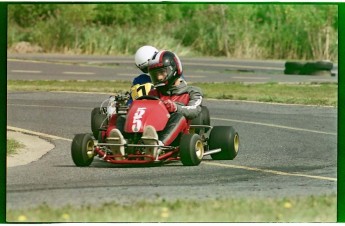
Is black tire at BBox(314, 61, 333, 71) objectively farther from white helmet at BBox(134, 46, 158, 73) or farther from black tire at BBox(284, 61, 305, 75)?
white helmet at BBox(134, 46, 158, 73)

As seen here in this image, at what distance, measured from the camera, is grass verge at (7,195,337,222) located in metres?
13.0

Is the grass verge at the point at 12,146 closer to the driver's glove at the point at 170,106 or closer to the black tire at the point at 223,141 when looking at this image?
the driver's glove at the point at 170,106

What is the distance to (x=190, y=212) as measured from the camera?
1321cm

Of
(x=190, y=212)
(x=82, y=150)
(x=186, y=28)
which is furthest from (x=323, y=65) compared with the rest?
(x=190, y=212)

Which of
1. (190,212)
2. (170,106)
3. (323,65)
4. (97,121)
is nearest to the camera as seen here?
(190,212)

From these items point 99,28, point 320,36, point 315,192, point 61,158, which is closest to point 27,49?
point 99,28

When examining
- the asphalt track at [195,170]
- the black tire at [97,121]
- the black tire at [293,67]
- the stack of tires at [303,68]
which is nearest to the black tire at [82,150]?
the asphalt track at [195,170]

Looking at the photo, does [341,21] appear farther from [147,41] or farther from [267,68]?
[267,68]

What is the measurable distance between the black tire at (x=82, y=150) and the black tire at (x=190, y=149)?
1221mm

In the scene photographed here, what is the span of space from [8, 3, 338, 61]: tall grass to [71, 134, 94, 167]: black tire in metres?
2.65

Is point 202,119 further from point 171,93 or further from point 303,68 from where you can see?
point 303,68

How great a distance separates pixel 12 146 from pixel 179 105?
267 cm

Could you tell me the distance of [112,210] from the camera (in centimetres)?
1298

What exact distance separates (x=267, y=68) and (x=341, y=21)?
7849 mm
